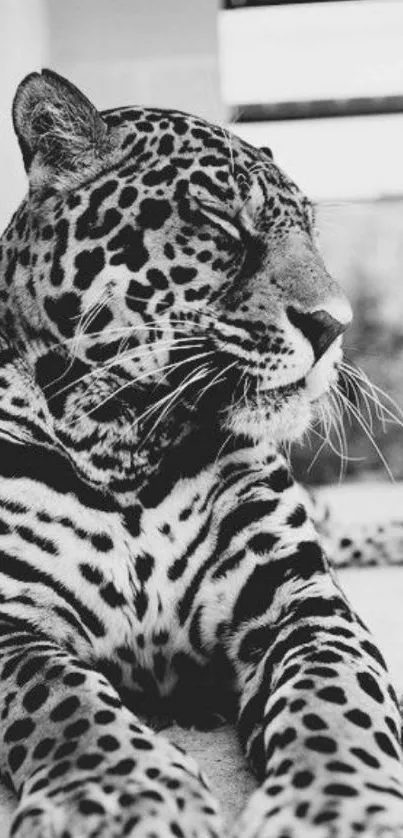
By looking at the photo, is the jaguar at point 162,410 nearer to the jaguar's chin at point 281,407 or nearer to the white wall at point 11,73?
the jaguar's chin at point 281,407

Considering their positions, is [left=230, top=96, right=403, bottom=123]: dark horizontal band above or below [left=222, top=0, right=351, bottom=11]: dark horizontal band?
below

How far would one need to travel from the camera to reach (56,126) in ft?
3.64

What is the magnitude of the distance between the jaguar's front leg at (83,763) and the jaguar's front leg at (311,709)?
6cm

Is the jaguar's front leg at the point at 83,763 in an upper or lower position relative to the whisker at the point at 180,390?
lower

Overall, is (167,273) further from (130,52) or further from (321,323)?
(130,52)

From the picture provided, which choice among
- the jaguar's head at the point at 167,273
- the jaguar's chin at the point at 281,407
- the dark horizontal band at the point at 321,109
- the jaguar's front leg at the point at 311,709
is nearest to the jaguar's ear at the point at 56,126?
the jaguar's head at the point at 167,273

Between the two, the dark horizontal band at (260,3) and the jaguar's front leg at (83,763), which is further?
the dark horizontal band at (260,3)

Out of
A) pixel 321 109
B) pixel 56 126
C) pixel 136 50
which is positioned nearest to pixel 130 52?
pixel 136 50

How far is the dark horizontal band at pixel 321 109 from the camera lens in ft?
9.23

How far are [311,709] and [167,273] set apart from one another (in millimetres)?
472

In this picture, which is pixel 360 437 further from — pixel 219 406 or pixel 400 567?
pixel 219 406

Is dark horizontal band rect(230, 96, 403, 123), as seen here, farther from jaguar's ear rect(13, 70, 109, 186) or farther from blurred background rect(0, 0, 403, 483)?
jaguar's ear rect(13, 70, 109, 186)

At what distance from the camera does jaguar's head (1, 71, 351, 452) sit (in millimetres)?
1023

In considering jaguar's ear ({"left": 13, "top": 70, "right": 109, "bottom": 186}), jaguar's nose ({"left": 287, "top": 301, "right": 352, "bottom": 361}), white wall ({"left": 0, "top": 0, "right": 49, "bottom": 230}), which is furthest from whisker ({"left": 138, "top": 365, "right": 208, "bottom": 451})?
white wall ({"left": 0, "top": 0, "right": 49, "bottom": 230})
